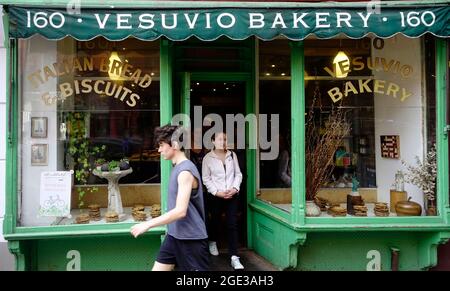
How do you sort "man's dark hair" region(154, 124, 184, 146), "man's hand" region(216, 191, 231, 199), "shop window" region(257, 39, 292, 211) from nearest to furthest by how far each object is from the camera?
"man's dark hair" region(154, 124, 184, 146) < "man's hand" region(216, 191, 231, 199) < "shop window" region(257, 39, 292, 211)

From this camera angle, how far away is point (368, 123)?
19.6ft

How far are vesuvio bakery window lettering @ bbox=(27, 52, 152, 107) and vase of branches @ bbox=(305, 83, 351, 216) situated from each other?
2.16 metres

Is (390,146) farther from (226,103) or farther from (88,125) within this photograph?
(88,125)

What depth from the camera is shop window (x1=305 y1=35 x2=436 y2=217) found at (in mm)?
5426

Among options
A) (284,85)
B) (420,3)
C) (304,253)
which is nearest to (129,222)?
(304,253)

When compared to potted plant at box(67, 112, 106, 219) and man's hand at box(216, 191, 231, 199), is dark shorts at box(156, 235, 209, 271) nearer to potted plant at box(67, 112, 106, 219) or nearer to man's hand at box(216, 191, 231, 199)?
man's hand at box(216, 191, 231, 199)

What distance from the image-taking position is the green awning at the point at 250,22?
185 inches

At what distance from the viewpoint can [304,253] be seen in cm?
545

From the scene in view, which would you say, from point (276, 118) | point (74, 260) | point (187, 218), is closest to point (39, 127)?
point (74, 260)

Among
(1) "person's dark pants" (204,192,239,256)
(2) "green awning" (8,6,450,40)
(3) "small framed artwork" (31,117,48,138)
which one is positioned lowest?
(1) "person's dark pants" (204,192,239,256)

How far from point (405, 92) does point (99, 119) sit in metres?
3.98

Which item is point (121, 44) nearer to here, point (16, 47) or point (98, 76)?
point (98, 76)

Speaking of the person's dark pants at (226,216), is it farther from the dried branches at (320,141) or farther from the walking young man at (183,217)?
the walking young man at (183,217)

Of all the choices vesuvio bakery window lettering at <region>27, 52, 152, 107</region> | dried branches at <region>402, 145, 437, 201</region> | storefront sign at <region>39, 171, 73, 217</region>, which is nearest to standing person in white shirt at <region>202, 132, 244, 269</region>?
vesuvio bakery window lettering at <region>27, 52, 152, 107</region>
